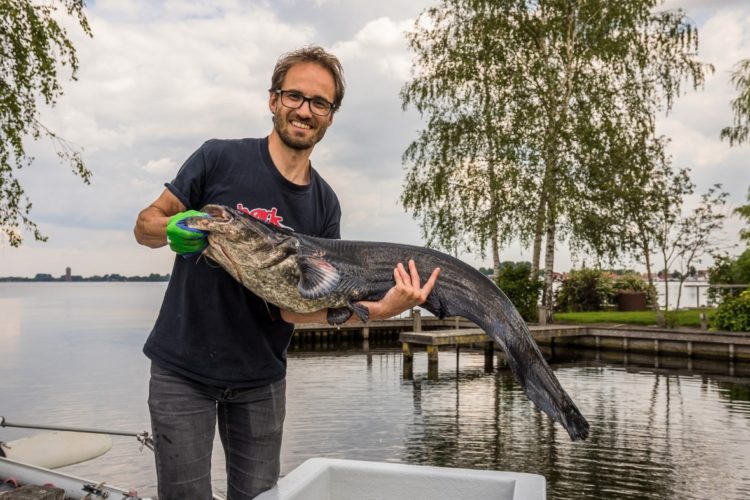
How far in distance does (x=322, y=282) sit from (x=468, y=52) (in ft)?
81.5

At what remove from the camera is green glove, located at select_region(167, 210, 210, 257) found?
235 cm

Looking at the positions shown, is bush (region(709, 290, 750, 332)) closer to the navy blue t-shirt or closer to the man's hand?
the man's hand

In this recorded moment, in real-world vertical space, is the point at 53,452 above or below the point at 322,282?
below

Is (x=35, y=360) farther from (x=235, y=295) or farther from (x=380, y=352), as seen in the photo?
(x=235, y=295)

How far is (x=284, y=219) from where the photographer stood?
2.86 metres

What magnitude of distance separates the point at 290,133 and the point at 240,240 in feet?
1.86

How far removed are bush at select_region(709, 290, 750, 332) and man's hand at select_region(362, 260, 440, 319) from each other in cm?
2101

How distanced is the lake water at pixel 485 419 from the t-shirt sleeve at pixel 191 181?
26.2 feet

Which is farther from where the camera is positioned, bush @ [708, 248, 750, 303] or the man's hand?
bush @ [708, 248, 750, 303]

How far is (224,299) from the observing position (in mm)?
2740

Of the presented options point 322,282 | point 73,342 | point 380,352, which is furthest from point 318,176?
point 73,342

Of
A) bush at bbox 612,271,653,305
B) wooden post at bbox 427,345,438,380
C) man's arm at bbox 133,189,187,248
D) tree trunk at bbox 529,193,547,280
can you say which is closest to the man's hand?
man's arm at bbox 133,189,187,248

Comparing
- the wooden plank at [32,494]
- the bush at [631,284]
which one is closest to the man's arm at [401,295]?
the wooden plank at [32,494]

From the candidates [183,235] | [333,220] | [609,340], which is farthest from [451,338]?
[183,235]
